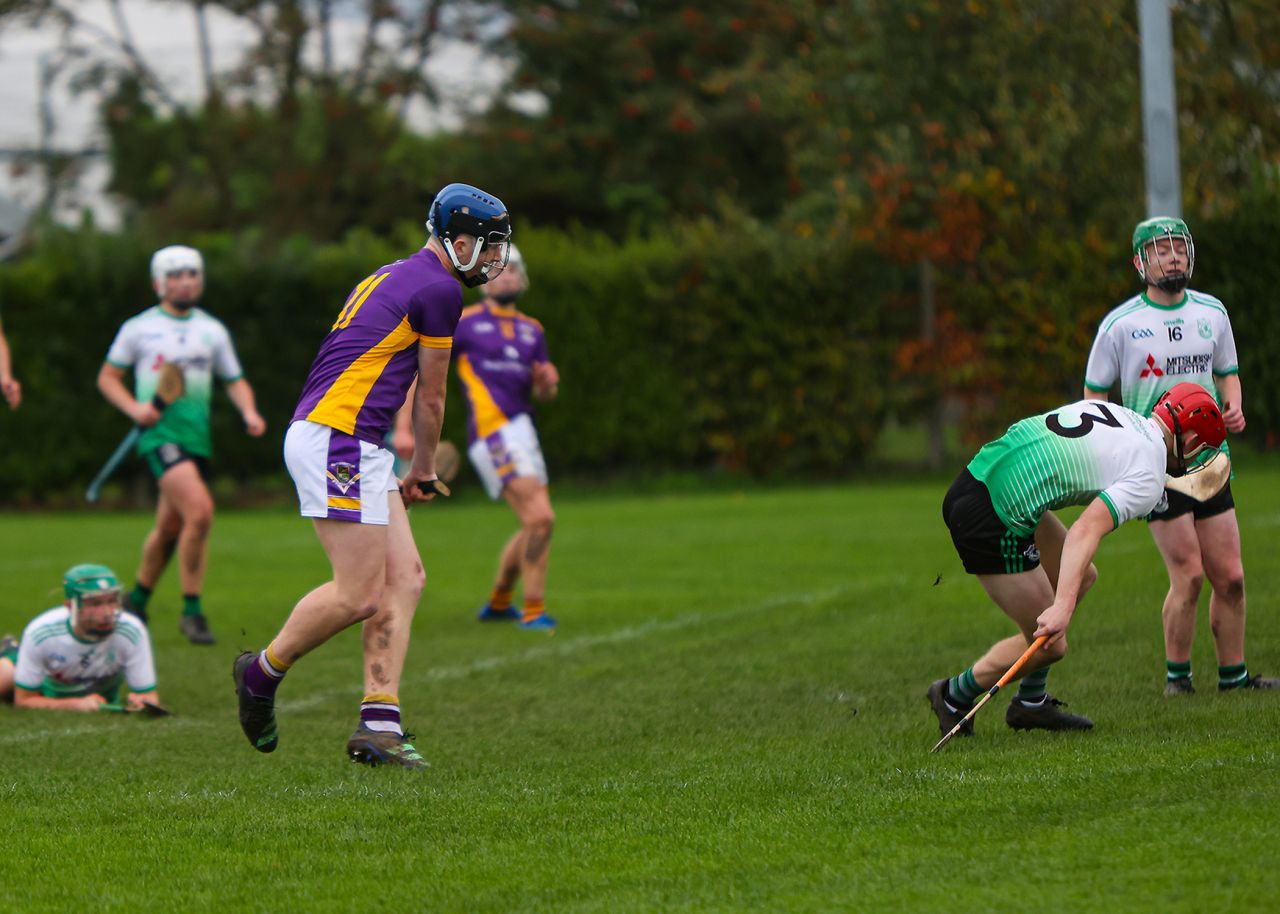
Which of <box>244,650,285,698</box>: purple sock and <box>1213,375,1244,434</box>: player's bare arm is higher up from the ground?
<box>1213,375,1244,434</box>: player's bare arm

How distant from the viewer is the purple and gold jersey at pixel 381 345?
6.38 meters

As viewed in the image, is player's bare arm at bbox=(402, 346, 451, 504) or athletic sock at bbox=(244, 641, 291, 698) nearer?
player's bare arm at bbox=(402, 346, 451, 504)

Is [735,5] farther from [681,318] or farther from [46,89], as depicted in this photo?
[46,89]

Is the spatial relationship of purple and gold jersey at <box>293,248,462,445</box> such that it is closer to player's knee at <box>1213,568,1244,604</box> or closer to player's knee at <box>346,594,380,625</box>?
player's knee at <box>346,594,380,625</box>

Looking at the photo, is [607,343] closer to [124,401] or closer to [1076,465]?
[124,401]

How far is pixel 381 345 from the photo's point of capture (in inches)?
253

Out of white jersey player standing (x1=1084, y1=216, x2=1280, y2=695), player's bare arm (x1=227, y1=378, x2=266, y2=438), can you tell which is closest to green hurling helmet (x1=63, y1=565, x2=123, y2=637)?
player's bare arm (x1=227, y1=378, x2=266, y2=438)

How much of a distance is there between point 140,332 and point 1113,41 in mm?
14475

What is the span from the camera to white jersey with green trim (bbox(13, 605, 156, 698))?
8586 mm

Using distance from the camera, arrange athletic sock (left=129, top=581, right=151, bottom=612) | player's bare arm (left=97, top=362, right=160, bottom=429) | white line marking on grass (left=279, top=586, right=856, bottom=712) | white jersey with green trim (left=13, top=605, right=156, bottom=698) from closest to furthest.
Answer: white jersey with green trim (left=13, top=605, right=156, bottom=698)
white line marking on grass (left=279, top=586, right=856, bottom=712)
player's bare arm (left=97, top=362, right=160, bottom=429)
athletic sock (left=129, top=581, right=151, bottom=612)

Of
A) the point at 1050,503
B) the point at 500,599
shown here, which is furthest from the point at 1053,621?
the point at 500,599

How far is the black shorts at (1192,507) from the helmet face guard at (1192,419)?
119 centimetres

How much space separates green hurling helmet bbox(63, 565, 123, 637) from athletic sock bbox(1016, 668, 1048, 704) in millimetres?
4308

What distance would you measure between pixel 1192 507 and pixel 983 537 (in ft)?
4.94
